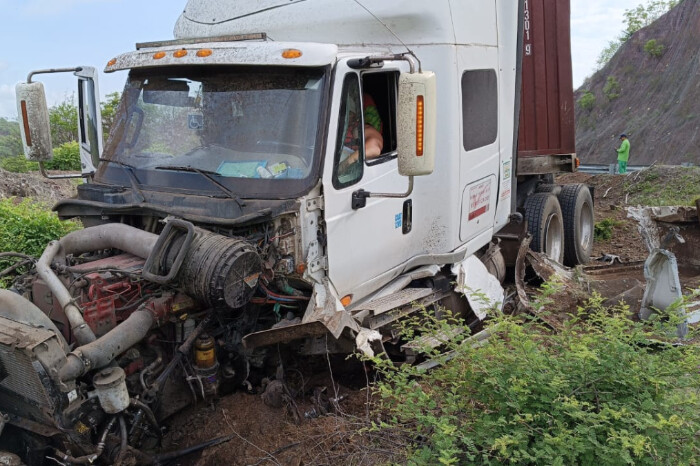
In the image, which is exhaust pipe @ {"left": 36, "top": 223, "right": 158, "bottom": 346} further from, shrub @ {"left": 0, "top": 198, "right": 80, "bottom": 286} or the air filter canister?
shrub @ {"left": 0, "top": 198, "right": 80, "bottom": 286}

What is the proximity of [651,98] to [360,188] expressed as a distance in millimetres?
26689

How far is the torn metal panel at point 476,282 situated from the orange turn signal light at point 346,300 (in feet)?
3.59

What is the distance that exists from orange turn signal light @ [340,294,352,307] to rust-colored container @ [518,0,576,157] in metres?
3.80

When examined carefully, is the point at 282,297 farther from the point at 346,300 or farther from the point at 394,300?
the point at 394,300

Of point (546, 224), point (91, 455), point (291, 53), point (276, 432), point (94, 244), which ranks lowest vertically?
point (276, 432)

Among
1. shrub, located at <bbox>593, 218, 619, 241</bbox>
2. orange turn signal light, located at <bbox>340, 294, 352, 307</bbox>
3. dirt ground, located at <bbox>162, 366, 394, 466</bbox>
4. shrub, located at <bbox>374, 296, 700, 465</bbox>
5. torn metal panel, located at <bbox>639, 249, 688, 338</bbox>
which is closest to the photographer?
shrub, located at <bbox>374, 296, 700, 465</bbox>

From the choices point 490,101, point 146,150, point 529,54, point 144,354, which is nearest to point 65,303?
point 144,354

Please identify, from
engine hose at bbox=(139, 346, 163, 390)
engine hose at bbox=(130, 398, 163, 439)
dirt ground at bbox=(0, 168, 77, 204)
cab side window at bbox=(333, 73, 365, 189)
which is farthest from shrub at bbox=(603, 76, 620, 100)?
engine hose at bbox=(130, 398, 163, 439)

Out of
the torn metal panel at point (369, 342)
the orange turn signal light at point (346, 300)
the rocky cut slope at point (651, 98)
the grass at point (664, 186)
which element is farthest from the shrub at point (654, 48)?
the torn metal panel at point (369, 342)

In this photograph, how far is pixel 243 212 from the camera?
393 cm

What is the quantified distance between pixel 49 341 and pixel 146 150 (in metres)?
1.77

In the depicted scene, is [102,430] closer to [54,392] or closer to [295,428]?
[54,392]

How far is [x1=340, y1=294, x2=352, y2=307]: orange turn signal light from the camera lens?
447 centimetres

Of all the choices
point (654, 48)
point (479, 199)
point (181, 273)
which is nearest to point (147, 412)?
point (181, 273)
